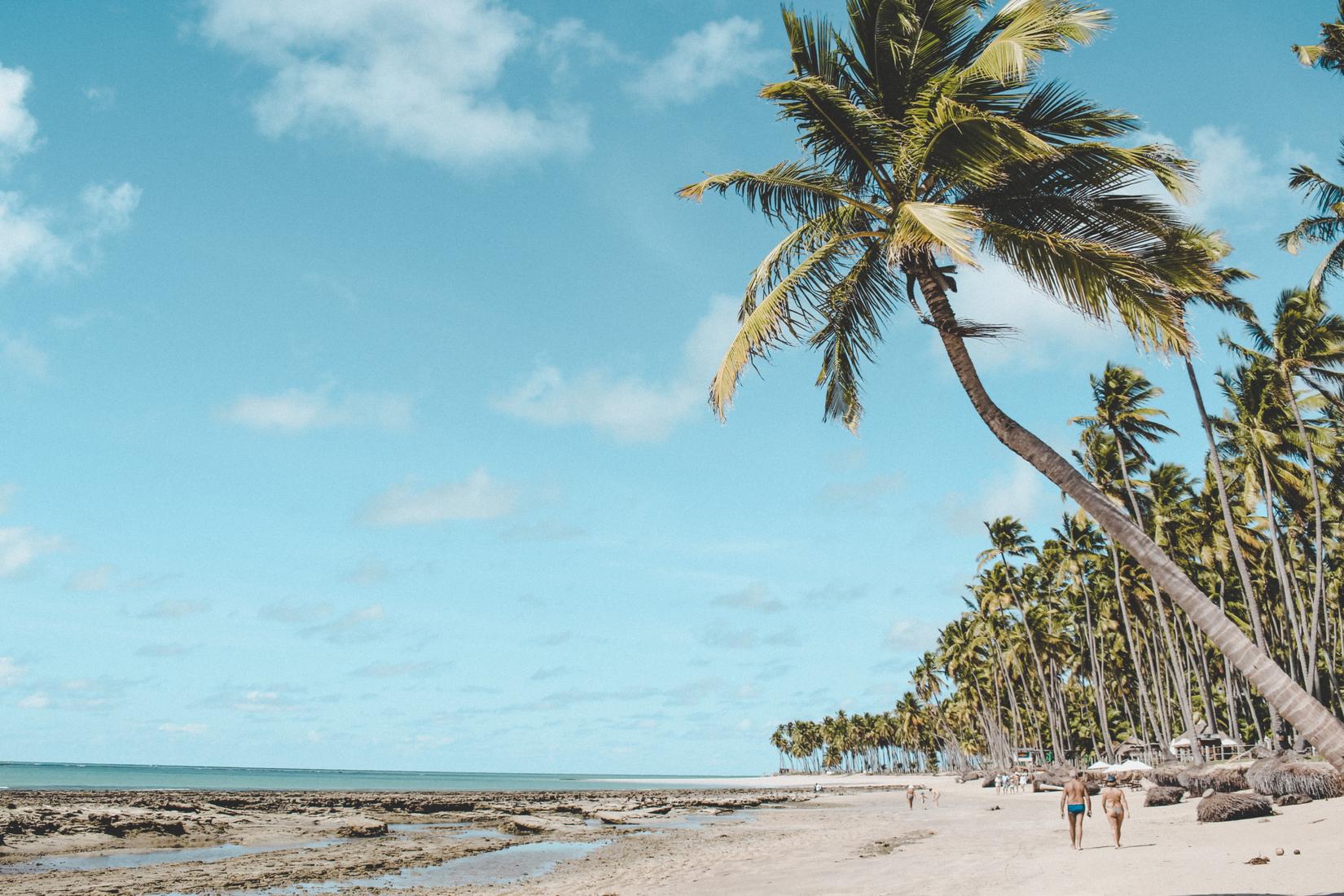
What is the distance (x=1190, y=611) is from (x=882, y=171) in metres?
4.49

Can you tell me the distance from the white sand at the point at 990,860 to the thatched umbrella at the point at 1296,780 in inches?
27.8

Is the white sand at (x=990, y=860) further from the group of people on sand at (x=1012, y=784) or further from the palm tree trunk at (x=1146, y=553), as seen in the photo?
the group of people on sand at (x=1012, y=784)

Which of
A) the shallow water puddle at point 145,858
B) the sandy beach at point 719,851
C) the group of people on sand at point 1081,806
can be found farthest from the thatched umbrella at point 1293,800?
the shallow water puddle at point 145,858

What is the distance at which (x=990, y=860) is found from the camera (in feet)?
53.3

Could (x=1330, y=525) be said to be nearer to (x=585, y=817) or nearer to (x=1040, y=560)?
(x=1040, y=560)

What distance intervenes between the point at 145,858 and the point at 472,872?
32.7 ft

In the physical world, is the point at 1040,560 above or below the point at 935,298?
above

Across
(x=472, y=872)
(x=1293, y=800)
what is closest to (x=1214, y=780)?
(x=1293, y=800)

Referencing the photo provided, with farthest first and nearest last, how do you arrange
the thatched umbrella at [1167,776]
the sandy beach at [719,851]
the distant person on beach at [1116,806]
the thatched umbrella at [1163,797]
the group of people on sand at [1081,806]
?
the thatched umbrella at [1167,776], the thatched umbrella at [1163,797], the group of people on sand at [1081,806], the distant person on beach at [1116,806], the sandy beach at [719,851]

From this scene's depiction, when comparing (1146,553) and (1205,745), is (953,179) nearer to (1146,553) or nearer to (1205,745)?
(1146,553)

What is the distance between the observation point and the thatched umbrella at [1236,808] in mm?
16984

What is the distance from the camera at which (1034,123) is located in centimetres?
699

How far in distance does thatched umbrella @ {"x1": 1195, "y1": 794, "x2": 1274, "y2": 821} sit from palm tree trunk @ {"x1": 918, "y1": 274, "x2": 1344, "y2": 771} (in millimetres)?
14667

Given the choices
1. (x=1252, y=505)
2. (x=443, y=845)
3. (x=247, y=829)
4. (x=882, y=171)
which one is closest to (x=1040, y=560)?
(x=1252, y=505)
